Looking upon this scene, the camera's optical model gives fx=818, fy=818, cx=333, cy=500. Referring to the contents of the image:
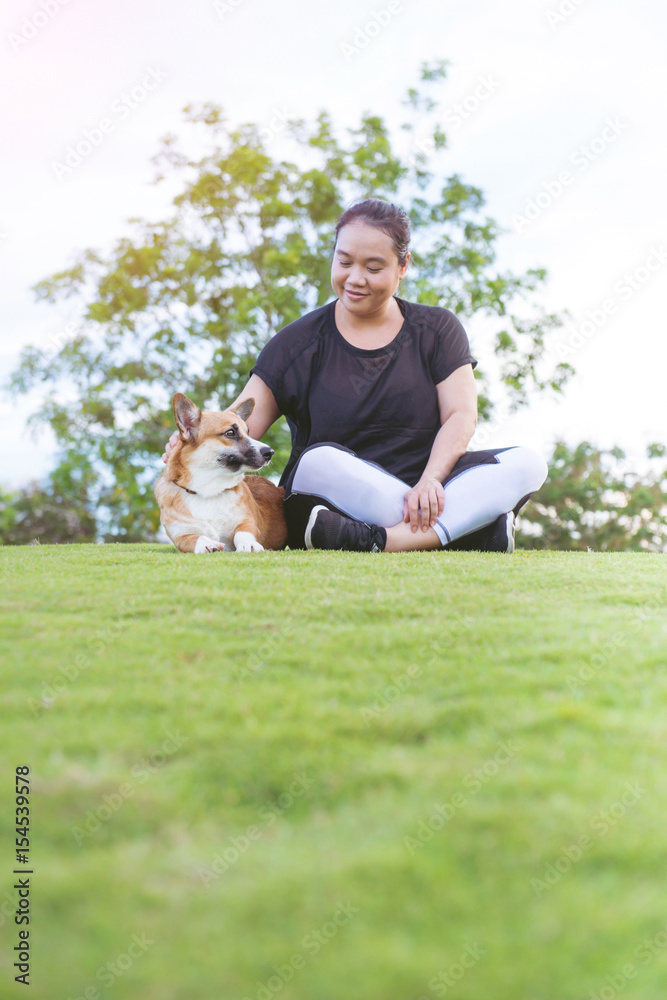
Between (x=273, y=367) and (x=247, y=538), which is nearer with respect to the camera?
(x=247, y=538)

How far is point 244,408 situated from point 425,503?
3.86 ft

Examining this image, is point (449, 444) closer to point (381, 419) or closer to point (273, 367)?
point (381, 419)

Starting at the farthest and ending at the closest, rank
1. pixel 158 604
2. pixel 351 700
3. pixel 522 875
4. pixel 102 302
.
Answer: pixel 102 302 < pixel 158 604 < pixel 351 700 < pixel 522 875

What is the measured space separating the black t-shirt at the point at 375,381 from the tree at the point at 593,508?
210 inches

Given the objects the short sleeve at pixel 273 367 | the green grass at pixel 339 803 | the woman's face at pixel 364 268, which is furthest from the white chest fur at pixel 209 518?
the green grass at pixel 339 803

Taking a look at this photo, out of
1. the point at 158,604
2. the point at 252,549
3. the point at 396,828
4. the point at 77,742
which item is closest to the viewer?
the point at 396,828

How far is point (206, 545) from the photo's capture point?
3842 mm

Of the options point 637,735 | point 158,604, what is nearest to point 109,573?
point 158,604

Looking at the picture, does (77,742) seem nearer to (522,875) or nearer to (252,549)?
(522,875)

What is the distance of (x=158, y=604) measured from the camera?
8.23 feet

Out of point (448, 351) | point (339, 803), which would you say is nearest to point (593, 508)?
point (448, 351)

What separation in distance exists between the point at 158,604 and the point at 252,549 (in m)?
1.36

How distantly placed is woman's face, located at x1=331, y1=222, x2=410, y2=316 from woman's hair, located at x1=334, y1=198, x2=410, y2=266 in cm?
3


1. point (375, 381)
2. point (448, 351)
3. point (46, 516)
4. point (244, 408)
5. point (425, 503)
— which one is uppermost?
point (448, 351)
